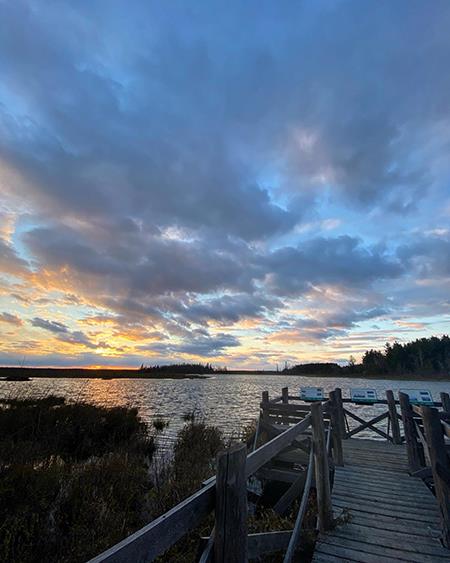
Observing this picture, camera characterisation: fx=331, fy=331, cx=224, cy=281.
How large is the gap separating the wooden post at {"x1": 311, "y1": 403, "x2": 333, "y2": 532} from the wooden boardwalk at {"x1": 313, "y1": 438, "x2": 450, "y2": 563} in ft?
0.62

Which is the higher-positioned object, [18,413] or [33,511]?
[18,413]

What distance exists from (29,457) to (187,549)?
293 inches

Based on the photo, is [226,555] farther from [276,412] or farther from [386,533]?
[276,412]

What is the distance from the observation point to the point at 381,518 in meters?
5.64

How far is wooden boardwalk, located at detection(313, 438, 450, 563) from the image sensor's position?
460 cm

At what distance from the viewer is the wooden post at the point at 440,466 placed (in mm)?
4750

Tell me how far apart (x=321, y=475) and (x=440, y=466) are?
175 centimetres

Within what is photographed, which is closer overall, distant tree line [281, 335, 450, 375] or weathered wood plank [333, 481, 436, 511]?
weathered wood plank [333, 481, 436, 511]

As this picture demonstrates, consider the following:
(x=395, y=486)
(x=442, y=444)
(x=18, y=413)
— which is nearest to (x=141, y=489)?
(x=395, y=486)

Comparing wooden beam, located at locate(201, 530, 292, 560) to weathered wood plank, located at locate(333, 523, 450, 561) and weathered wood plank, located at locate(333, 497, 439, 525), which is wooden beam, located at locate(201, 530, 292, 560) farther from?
weathered wood plank, located at locate(333, 497, 439, 525)

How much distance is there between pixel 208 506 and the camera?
250 centimetres

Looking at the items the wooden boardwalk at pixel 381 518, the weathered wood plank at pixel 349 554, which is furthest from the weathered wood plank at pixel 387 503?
the weathered wood plank at pixel 349 554

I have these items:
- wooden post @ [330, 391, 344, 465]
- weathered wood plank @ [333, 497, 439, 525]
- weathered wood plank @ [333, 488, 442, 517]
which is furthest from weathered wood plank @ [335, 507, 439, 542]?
wooden post @ [330, 391, 344, 465]

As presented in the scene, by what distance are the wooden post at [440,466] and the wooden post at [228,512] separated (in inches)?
152
